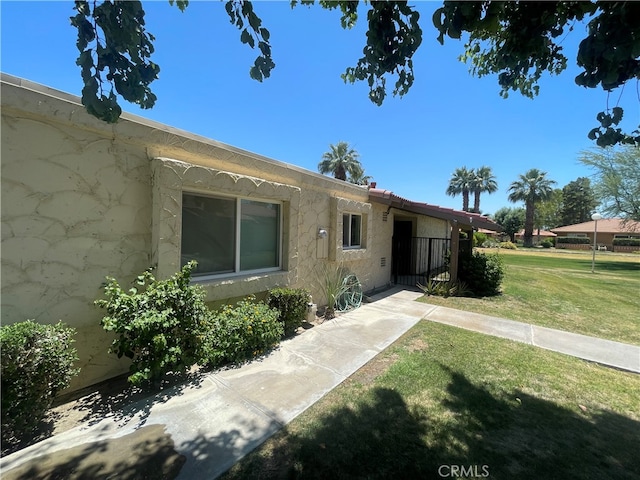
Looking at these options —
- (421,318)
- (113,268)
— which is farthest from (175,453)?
(421,318)

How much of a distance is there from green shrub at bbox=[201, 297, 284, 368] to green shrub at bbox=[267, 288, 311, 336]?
0.49 meters

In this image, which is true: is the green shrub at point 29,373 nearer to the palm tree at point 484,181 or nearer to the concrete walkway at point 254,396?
the concrete walkway at point 254,396

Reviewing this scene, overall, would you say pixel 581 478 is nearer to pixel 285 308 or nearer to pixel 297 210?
pixel 285 308

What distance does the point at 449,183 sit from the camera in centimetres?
5184

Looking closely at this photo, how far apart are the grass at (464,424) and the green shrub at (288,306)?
1901 millimetres

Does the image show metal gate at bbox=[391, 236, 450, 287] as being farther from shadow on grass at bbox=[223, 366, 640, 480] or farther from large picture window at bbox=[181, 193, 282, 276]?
shadow on grass at bbox=[223, 366, 640, 480]

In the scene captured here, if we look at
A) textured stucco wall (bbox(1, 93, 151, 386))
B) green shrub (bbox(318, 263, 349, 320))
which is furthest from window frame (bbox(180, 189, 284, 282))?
green shrub (bbox(318, 263, 349, 320))

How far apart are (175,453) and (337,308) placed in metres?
5.49

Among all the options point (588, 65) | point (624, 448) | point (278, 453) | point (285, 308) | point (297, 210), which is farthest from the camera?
point (297, 210)

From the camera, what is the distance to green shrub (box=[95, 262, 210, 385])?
3318mm

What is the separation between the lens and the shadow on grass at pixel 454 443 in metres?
2.54

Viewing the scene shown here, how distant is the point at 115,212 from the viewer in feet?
12.5

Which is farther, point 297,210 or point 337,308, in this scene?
point 337,308

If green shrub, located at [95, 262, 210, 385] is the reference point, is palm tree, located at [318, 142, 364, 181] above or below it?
above
